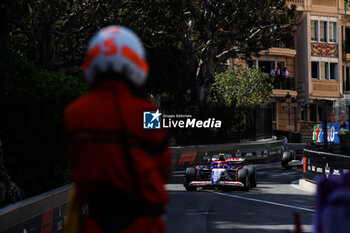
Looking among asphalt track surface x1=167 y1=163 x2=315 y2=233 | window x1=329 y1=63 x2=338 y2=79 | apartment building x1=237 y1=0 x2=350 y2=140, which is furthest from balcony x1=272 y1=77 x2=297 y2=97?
asphalt track surface x1=167 y1=163 x2=315 y2=233

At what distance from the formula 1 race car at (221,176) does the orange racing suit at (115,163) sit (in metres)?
14.1

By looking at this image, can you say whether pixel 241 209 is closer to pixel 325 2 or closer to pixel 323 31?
pixel 323 31

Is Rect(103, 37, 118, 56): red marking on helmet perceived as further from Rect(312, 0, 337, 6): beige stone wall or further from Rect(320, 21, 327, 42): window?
Rect(320, 21, 327, 42): window

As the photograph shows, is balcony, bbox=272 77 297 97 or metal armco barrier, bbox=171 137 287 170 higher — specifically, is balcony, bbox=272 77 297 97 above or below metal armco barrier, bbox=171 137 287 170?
above

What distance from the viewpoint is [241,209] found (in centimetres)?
1316

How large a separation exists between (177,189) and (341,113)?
7.91 meters

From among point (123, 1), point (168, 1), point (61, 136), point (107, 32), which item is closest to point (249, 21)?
point (168, 1)

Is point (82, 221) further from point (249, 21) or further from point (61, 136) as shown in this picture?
point (249, 21)

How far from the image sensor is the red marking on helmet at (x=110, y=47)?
3266mm

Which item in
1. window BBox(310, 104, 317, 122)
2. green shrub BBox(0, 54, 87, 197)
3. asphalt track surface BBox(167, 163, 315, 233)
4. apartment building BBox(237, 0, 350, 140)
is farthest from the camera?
window BBox(310, 104, 317, 122)

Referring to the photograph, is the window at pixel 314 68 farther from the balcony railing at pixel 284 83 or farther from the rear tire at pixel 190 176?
the rear tire at pixel 190 176

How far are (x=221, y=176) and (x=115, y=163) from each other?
47.0 feet

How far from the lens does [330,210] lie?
331cm

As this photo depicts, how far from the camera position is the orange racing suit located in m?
3.18
